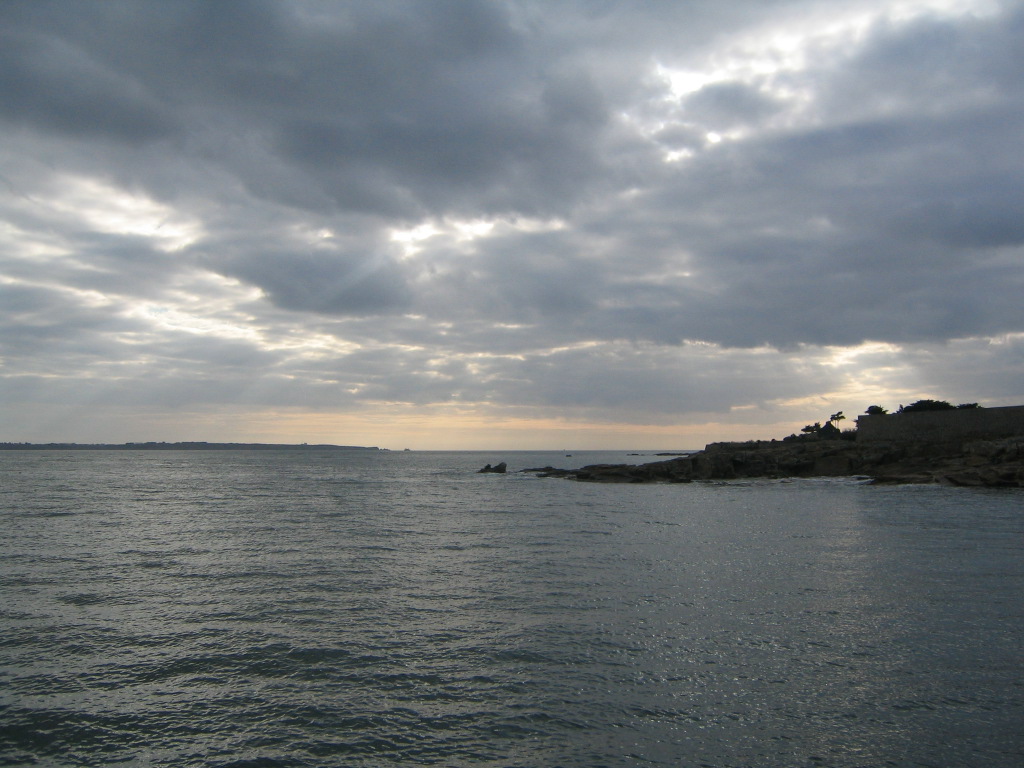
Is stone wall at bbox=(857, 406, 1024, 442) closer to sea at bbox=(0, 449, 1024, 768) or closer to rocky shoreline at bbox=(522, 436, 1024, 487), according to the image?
rocky shoreline at bbox=(522, 436, 1024, 487)

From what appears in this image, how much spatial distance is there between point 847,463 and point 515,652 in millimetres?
67593

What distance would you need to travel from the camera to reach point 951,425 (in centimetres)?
6975

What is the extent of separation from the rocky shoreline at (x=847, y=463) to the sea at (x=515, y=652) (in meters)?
36.1

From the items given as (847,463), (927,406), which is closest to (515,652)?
(847,463)

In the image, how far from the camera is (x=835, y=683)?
31.9 feet

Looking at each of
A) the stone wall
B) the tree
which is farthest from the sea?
the tree

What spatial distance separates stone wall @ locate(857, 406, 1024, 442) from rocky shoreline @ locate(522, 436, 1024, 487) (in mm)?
3203

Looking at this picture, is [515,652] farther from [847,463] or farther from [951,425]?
[951,425]

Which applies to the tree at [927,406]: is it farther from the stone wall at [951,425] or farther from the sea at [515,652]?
the sea at [515,652]

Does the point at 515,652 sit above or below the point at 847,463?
below

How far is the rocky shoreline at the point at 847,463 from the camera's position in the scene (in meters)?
54.7

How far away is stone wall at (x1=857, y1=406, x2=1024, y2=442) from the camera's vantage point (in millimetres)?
65875

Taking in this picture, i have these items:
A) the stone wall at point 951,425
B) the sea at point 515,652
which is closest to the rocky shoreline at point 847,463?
the stone wall at point 951,425

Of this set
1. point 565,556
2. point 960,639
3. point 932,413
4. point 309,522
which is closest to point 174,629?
point 565,556
